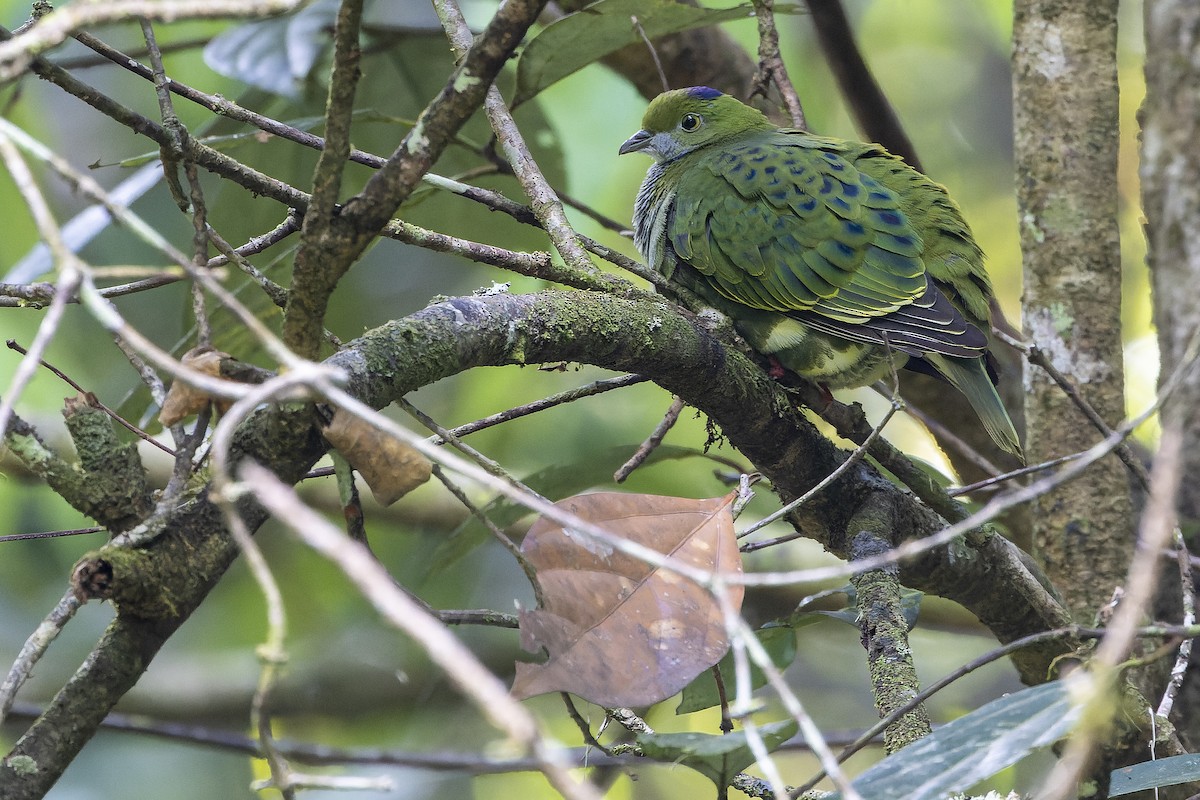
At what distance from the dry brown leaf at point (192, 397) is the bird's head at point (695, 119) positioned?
232cm

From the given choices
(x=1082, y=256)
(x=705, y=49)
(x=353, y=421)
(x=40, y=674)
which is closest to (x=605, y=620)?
(x=353, y=421)

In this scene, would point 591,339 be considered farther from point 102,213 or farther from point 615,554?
point 102,213

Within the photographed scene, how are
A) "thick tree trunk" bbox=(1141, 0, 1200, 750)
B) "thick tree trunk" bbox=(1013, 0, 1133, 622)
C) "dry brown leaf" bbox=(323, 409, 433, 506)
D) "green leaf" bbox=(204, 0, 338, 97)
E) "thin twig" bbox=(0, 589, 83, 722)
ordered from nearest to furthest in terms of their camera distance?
"thin twig" bbox=(0, 589, 83, 722) → "dry brown leaf" bbox=(323, 409, 433, 506) → "thick tree trunk" bbox=(1141, 0, 1200, 750) → "thick tree trunk" bbox=(1013, 0, 1133, 622) → "green leaf" bbox=(204, 0, 338, 97)

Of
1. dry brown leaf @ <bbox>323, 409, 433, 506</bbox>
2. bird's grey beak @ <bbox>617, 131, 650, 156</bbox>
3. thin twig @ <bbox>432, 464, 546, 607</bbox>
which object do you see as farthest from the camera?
bird's grey beak @ <bbox>617, 131, 650, 156</bbox>

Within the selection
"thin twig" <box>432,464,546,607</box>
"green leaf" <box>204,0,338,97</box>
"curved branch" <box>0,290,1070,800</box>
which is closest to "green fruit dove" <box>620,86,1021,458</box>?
"curved branch" <box>0,290,1070,800</box>

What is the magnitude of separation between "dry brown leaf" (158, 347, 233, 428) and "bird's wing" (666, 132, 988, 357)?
167 cm

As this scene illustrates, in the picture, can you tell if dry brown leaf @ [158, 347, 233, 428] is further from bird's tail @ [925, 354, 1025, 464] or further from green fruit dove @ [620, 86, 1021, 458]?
bird's tail @ [925, 354, 1025, 464]

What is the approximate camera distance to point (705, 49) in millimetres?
3578

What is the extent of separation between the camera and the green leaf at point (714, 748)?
1155 millimetres

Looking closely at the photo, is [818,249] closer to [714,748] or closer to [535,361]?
[535,361]

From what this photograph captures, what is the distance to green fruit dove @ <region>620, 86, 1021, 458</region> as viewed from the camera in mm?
2553

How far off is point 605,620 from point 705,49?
8.62 feet

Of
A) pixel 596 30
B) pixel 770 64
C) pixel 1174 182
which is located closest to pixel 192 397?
pixel 596 30

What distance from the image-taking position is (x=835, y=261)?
264cm
